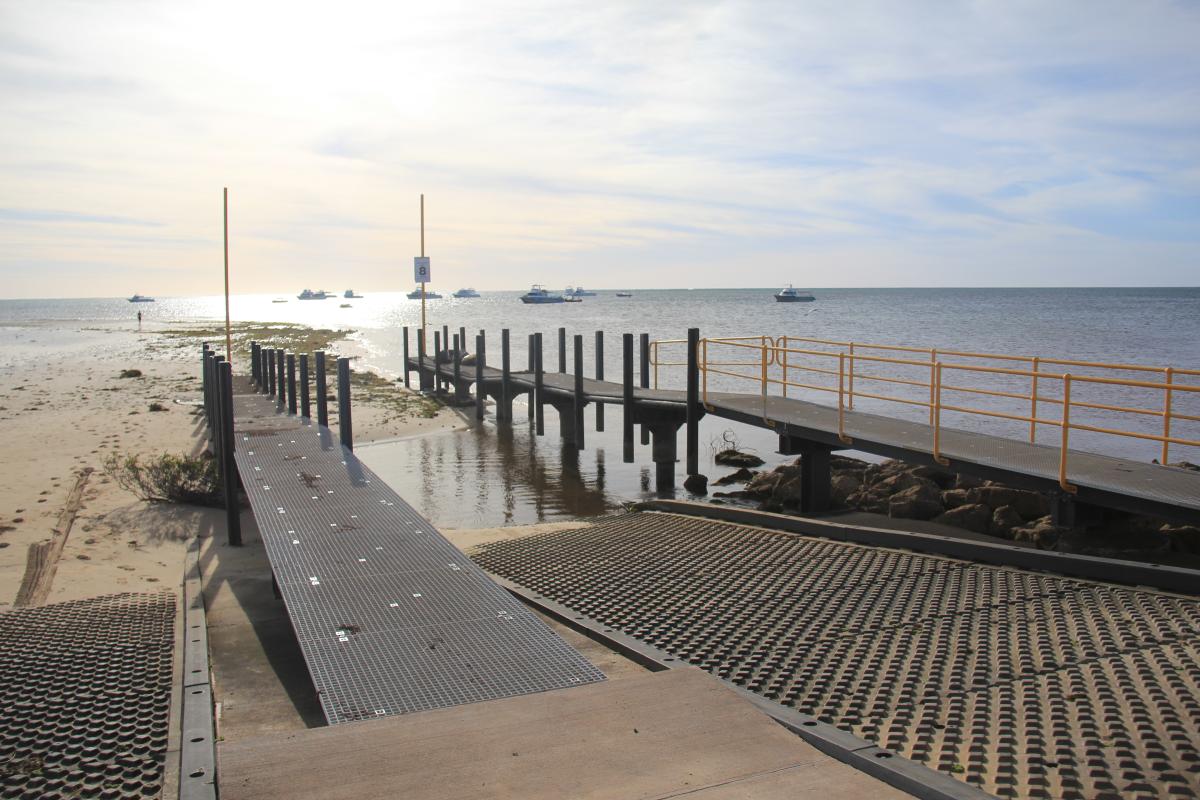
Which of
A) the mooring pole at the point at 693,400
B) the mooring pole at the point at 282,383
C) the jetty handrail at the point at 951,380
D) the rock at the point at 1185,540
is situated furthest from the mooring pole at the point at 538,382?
the rock at the point at 1185,540

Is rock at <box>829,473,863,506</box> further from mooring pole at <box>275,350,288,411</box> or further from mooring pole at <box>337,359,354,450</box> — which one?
mooring pole at <box>275,350,288,411</box>

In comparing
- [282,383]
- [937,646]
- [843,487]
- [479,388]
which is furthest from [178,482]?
[479,388]

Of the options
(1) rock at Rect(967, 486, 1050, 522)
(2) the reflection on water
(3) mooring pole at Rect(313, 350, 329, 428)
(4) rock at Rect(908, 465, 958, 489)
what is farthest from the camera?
(4) rock at Rect(908, 465, 958, 489)

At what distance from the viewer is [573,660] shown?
457 centimetres

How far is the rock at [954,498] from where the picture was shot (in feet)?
39.5

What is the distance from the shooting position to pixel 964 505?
38.0 feet

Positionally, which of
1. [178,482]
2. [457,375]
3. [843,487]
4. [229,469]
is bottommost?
[843,487]

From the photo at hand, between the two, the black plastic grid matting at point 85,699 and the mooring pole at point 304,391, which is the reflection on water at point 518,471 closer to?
the mooring pole at point 304,391

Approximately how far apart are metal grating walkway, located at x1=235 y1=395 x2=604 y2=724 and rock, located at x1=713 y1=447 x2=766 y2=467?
946cm

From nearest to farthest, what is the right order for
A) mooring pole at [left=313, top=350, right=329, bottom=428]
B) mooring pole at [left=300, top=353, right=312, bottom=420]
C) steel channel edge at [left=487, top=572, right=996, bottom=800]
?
steel channel edge at [left=487, top=572, right=996, bottom=800] < mooring pole at [left=313, top=350, right=329, bottom=428] < mooring pole at [left=300, top=353, right=312, bottom=420]

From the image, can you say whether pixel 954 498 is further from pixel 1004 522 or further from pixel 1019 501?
pixel 1004 522

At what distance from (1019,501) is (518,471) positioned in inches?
331

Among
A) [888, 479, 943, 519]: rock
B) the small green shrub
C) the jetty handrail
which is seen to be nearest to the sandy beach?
the small green shrub

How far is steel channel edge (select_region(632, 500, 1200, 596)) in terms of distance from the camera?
5906mm
